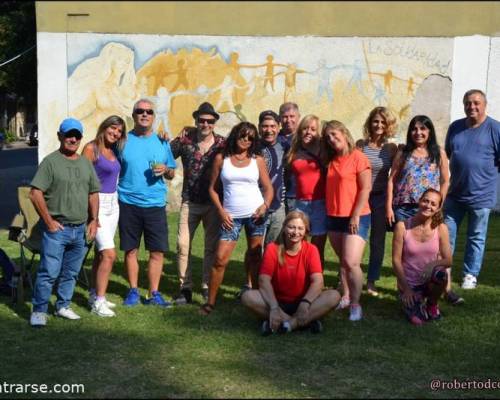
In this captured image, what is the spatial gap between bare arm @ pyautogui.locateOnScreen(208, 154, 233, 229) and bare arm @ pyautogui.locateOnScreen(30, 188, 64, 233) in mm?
1357

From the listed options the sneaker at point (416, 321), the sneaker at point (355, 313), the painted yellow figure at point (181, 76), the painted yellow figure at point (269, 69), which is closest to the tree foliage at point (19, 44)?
the painted yellow figure at point (181, 76)

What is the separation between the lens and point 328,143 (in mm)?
5758

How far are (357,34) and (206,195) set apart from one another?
664 centimetres

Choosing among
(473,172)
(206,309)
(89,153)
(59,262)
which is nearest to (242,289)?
(206,309)

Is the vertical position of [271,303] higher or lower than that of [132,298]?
higher

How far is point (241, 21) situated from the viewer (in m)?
11.7

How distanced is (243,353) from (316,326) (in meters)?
0.74

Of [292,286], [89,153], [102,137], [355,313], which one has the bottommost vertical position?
[355,313]

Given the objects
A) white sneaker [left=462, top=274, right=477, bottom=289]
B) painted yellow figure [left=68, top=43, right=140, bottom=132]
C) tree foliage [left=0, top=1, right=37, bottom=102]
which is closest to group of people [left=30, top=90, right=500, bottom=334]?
white sneaker [left=462, top=274, right=477, bottom=289]

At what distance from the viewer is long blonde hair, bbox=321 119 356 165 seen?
5660 mm

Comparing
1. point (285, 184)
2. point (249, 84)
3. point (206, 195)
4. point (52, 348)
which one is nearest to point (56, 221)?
point (52, 348)

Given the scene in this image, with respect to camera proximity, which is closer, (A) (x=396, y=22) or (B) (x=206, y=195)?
(B) (x=206, y=195)

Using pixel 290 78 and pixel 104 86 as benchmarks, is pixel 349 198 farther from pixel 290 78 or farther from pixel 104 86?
pixel 104 86

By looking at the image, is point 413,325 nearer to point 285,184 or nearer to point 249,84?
point 285,184
